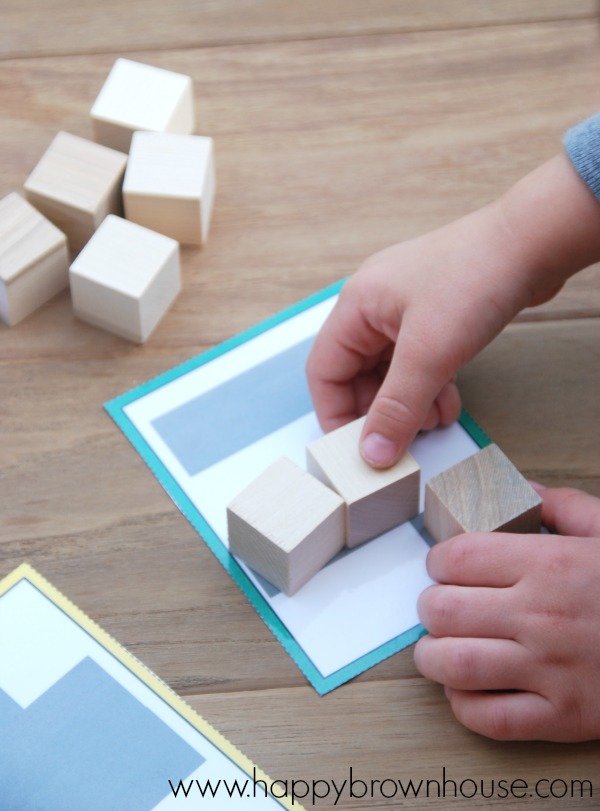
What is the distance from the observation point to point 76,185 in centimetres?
78

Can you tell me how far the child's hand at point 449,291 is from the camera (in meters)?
0.67

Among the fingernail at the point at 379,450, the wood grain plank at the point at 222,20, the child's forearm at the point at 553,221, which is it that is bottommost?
the fingernail at the point at 379,450

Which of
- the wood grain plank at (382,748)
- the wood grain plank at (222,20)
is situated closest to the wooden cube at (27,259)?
the wood grain plank at (222,20)

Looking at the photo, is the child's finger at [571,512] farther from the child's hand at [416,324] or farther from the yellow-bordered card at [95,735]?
the yellow-bordered card at [95,735]

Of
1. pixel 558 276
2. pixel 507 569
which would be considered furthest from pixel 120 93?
pixel 507 569

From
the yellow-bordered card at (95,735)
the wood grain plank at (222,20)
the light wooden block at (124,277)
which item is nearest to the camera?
the yellow-bordered card at (95,735)

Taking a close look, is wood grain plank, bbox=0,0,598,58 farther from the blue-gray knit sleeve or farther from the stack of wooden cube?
the blue-gray knit sleeve

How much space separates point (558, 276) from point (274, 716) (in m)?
0.33

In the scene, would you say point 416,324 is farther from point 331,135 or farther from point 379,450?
point 331,135

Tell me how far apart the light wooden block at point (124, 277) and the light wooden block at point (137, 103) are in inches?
3.6

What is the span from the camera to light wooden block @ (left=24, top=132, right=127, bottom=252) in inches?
30.6

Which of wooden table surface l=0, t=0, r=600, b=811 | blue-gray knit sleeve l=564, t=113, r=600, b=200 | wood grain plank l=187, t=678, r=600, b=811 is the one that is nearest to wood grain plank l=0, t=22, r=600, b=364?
wooden table surface l=0, t=0, r=600, b=811

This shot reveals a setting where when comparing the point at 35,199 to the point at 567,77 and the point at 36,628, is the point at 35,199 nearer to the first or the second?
the point at 36,628

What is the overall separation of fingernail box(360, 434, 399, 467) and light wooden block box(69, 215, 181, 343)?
19 centimetres
